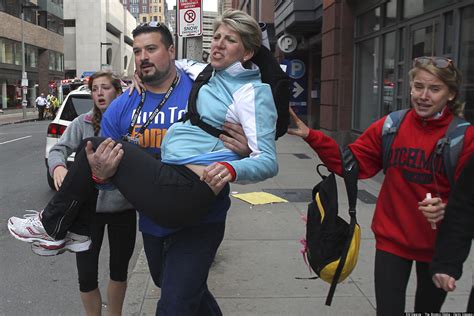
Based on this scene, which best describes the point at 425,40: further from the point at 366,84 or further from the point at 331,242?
the point at 331,242

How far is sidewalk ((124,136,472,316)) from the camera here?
12.8ft

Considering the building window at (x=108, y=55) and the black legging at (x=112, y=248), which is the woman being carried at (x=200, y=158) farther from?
the building window at (x=108, y=55)

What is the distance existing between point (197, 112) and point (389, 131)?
107cm

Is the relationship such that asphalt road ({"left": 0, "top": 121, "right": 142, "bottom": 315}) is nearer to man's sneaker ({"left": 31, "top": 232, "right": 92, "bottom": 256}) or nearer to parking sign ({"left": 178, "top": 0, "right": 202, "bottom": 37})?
man's sneaker ({"left": 31, "top": 232, "right": 92, "bottom": 256})

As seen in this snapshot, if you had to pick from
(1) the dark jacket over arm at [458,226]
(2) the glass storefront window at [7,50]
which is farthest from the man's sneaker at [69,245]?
(2) the glass storefront window at [7,50]

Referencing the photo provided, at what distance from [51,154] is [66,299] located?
1750 millimetres

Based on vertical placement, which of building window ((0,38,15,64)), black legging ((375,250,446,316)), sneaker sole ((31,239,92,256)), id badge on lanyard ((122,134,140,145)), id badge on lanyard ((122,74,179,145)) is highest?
building window ((0,38,15,64))

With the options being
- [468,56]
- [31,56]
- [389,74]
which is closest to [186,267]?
[468,56]

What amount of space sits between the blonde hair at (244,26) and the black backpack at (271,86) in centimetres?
8

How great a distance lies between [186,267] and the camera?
7.95 ft

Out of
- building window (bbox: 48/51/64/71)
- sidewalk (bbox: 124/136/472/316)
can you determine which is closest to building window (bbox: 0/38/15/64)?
building window (bbox: 48/51/64/71)

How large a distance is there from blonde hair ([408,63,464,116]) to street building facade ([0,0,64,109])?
124ft

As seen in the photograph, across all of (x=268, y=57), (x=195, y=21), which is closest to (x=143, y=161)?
(x=268, y=57)

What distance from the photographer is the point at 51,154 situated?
10.3ft
